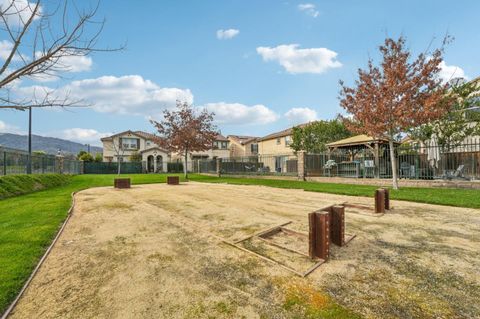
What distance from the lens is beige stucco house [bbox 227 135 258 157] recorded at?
4498 centimetres

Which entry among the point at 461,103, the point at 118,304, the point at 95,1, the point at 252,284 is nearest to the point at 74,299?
the point at 118,304

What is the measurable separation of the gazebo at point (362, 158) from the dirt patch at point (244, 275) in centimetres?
896

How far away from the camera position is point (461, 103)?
1495 centimetres

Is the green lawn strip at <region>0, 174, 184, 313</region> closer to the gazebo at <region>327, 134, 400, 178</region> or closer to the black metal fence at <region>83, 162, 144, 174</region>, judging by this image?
the gazebo at <region>327, 134, 400, 178</region>

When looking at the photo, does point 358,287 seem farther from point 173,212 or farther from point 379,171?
point 379,171

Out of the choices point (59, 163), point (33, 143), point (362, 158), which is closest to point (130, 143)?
point (59, 163)

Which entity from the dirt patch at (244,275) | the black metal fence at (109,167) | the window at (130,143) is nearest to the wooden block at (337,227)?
the dirt patch at (244,275)

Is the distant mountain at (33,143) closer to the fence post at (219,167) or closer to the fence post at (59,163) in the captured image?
the fence post at (59,163)

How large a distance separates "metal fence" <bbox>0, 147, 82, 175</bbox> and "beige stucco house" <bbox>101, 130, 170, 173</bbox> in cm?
1474

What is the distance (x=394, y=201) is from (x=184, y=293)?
7862 mm

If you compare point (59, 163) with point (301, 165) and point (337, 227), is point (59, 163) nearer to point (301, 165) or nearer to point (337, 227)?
point (301, 165)

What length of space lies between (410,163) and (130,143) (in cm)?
Result: 4186

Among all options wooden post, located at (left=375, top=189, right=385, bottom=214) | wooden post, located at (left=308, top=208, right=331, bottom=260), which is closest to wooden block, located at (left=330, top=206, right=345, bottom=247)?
wooden post, located at (left=308, top=208, right=331, bottom=260)

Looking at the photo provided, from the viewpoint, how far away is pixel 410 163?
13.0 meters
